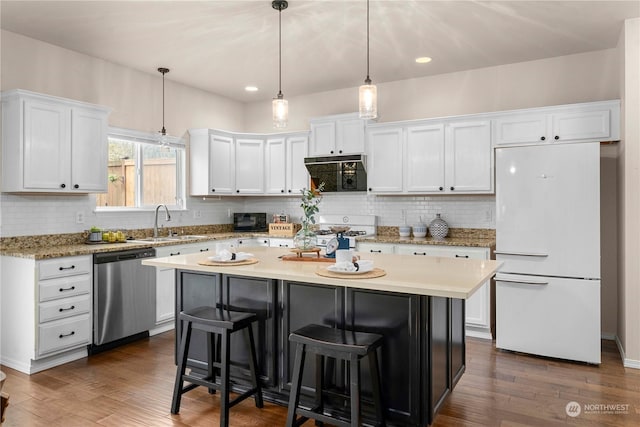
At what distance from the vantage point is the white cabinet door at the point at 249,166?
5871 millimetres

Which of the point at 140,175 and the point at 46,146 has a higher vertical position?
the point at 46,146

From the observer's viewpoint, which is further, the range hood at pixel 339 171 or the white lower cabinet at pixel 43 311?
the range hood at pixel 339 171

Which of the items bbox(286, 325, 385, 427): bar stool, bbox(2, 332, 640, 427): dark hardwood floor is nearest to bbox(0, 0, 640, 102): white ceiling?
bbox(286, 325, 385, 427): bar stool

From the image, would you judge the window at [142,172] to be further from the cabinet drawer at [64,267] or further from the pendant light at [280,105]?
the pendant light at [280,105]

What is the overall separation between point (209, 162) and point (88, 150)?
162cm

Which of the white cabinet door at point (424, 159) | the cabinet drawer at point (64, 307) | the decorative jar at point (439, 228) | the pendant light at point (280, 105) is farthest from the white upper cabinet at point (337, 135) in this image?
the cabinet drawer at point (64, 307)

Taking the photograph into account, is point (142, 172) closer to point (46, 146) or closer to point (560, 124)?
point (46, 146)

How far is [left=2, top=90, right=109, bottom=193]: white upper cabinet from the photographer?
3598mm

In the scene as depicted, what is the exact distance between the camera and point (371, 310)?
2.47 m

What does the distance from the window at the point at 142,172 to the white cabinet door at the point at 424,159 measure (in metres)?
2.82

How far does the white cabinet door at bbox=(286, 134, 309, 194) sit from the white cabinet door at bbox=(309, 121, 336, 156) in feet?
0.58

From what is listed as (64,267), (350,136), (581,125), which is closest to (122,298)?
(64,267)

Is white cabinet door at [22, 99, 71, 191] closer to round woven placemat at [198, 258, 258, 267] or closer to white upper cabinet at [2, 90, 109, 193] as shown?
white upper cabinet at [2, 90, 109, 193]

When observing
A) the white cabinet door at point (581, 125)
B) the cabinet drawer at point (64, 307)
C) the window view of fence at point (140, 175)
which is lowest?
the cabinet drawer at point (64, 307)
